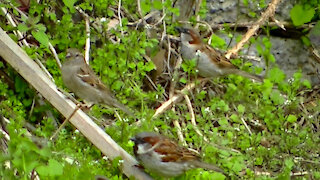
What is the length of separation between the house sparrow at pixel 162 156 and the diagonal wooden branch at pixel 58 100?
0.70 ft

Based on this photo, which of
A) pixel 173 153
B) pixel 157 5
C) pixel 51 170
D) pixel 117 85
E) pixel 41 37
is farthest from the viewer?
pixel 157 5

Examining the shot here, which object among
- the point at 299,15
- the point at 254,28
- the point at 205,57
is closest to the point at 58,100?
the point at 205,57

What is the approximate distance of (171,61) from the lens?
311 inches

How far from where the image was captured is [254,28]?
807 centimetres

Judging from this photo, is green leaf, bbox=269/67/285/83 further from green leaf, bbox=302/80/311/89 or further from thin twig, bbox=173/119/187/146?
thin twig, bbox=173/119/187/146

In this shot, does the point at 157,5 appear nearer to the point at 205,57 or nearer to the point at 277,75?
the point at 205,57

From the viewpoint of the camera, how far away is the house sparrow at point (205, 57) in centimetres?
729

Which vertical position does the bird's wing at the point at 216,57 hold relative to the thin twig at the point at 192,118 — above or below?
above

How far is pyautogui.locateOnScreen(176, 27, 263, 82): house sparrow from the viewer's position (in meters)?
7.29

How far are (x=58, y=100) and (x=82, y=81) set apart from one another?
266mm

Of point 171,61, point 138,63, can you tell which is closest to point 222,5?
point 171,61

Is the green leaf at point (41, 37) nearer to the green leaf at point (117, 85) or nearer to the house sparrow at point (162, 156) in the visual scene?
the house sparrow at point (162, 156)

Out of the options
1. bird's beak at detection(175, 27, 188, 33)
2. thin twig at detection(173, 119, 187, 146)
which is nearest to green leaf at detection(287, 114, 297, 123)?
thin twig at detection(173, 119, 187, 146)

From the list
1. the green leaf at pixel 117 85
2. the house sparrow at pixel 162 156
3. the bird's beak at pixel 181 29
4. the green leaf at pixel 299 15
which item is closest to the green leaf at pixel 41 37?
the house sparrow at pixel 162 156
